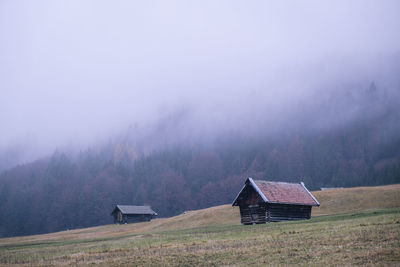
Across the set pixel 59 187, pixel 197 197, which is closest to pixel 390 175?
pixel 197 197

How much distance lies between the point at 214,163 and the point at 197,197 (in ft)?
98.7

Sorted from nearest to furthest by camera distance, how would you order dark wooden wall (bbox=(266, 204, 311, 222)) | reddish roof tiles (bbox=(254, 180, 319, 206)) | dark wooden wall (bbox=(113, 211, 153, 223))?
dark wooden wall (bbox=(266, 204, 311, 222))
reddish roof tiles (bbox=(254, 180, 319, 206))
dark wooden wall (bbox=(113, 211, 153, 223))

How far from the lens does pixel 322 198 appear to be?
7069 cm

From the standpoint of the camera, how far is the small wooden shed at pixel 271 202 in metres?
47.2

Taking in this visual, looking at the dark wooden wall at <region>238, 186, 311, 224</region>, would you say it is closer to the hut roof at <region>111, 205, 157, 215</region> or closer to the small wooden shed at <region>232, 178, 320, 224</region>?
the small wooden shed at <region>232, 178, 320, 224</region>

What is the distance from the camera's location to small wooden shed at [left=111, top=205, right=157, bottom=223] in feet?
352

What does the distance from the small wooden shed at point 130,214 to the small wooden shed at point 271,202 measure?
6401 centimetres

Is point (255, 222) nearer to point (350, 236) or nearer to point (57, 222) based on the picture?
point (350, 236)

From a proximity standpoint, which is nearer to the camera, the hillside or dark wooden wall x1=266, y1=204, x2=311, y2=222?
dark wooden wall x1=266, y1=204, x2=311, y2=222

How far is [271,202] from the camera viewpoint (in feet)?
151

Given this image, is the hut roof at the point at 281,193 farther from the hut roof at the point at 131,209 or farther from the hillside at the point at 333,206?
the hut roof at the point at 131,209

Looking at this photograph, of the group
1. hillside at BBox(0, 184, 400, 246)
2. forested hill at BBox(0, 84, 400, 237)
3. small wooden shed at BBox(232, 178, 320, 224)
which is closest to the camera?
small wooden shed at BBox(232, 178, 320, 224)

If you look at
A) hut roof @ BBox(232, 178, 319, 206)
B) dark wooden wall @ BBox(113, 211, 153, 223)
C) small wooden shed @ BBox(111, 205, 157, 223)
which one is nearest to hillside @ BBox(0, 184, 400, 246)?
hut roof @ BBox(232, 178, 319, 206)

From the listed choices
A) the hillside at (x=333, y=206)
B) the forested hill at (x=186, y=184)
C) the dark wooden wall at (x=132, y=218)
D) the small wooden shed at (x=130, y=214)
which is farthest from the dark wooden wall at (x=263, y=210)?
the forested hill at (x=186, y=184)
